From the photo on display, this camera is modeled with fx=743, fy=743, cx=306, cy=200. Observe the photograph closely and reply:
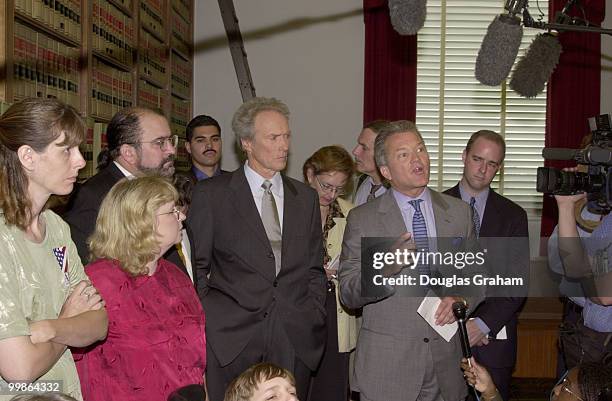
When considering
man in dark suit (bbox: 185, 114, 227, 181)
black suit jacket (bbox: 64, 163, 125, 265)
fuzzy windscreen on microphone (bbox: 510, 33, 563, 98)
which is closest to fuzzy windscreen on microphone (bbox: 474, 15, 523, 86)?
fuzzy windscreen on microphone (bbox: 510, 33, 563, 98)

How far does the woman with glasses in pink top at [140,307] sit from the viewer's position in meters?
2.12

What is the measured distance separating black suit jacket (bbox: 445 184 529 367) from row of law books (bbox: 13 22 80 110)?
6.47 feet

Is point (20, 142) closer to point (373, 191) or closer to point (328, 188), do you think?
point (328, 188)

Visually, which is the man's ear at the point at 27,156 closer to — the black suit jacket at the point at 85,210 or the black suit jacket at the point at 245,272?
the black suit jacket at the point at 85,210

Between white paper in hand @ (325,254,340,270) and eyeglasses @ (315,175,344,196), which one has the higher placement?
eyeglasses @ (315,175,344,196)

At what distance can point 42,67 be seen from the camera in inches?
132

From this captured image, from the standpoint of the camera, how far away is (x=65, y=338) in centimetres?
176

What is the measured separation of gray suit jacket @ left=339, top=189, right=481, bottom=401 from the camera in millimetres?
2758

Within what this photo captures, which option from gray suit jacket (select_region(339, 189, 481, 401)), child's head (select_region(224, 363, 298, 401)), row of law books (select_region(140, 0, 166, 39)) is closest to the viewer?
child's head (select_region(224, 363, 298, 401))

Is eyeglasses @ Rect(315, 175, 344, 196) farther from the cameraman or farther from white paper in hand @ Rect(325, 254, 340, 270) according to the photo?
the cameraman

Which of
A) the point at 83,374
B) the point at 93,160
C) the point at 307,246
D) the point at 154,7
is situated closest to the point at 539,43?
the point at 307,246

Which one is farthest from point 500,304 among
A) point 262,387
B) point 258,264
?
point 262,387

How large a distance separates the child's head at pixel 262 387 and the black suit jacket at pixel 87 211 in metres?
0.64

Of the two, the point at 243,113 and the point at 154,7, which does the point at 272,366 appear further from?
the point at 154,7
